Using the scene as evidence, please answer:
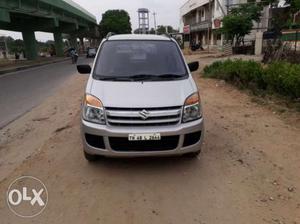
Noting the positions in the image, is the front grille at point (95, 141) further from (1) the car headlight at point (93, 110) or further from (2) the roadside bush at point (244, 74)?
(2) the roadside bush at point (244, 74)

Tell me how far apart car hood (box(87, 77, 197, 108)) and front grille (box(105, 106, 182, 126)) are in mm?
52

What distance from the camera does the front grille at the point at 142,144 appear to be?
157 inches

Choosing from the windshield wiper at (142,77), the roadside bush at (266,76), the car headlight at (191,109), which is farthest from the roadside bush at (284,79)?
the windshield wiper at (142,77)

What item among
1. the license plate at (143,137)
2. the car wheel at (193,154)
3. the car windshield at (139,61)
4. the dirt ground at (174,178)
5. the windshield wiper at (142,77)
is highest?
the car windshield at (139,61)

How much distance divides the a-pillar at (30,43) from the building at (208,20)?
67.8ft

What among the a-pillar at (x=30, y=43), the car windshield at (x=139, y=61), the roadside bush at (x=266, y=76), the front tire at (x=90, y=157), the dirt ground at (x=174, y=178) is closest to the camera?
the dirt ground at (x=174, y=178)

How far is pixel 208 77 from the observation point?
13.3 m

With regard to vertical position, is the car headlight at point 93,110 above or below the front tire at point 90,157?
above

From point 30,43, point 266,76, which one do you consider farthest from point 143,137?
point 30,43

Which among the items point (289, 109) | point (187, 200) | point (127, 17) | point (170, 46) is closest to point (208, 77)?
point (289, 109)

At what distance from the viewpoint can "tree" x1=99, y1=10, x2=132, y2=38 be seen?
8511cm

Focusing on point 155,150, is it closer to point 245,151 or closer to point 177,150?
point 177,150

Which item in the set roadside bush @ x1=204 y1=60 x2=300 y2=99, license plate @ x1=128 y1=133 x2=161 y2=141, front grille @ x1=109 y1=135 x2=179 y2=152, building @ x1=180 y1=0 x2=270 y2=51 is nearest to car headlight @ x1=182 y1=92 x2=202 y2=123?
front grille @ x1=109 y1=135 x2=179 y2=152

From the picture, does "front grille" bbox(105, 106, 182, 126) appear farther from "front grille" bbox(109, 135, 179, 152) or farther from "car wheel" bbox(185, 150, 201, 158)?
"car wheel" bbox(185, 150, 201, 158)
